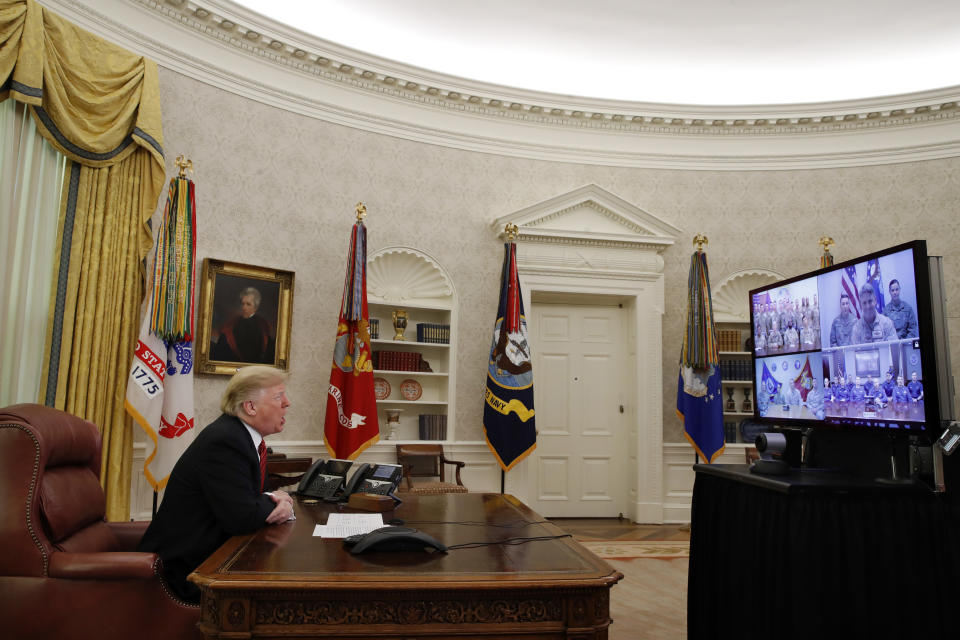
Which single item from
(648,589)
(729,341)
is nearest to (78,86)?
(648,589)

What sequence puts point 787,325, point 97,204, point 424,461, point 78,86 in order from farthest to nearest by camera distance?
point 424,461
point 97,204
point 78,86
point 787,325

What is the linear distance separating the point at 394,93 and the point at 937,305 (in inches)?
209

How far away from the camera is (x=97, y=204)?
4504 millimetres

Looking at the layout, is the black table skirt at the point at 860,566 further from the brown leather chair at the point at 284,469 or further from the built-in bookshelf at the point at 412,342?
the built-in bookshelf at the point at 412,342

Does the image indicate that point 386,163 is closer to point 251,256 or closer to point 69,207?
point 251,256

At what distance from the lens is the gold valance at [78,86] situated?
3945 millimetres

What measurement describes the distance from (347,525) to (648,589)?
2.75 m

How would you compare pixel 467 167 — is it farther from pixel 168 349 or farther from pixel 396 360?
pixel 168 349

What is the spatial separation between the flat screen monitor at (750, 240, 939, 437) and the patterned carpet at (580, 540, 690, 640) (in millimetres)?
1293

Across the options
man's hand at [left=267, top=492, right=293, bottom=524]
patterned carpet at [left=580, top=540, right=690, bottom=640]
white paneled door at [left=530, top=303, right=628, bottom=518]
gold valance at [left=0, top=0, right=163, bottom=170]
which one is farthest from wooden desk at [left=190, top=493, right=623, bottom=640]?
white paneled door at [left=530, top=303, right=628, bottom=518]

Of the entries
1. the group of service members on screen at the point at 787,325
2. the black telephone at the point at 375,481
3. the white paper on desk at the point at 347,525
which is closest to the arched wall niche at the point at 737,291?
the group of service members on screen at the point at 787,325

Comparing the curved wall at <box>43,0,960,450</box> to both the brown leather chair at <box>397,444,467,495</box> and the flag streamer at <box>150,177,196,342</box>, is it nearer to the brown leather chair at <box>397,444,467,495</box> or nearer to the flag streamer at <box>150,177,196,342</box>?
the brown leather chair at <box>397,444,467,495</box>

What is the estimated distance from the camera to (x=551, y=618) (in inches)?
69.6

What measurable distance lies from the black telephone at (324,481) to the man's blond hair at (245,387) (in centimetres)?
67
